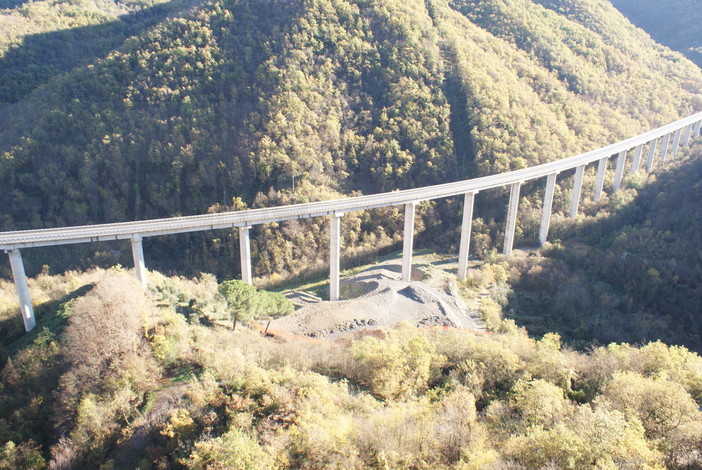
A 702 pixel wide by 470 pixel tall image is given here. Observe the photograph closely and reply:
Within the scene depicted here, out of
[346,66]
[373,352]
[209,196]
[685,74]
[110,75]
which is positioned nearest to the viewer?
[373,352]

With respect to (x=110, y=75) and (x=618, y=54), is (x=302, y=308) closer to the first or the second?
(x=110, y=75)

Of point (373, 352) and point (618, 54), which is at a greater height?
point (618, 54)

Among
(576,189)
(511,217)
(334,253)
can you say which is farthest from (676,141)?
(334,253)

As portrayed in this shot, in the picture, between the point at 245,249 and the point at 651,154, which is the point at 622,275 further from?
the point at 245,249

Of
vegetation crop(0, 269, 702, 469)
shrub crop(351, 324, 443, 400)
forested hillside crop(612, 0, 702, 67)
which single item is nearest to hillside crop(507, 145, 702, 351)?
vegetation crop(0, 269, 702, 469)

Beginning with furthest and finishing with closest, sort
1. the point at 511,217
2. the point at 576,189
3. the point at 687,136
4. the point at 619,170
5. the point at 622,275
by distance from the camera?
the point at 687,136 < the point at 619,170 < the point at 576,189 < the point at 511,217 < the point at 622,275

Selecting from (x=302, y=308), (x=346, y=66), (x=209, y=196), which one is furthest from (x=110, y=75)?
(x=302, y=308)

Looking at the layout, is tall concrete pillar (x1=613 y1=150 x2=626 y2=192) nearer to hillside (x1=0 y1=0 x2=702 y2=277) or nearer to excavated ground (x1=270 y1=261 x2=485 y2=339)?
hillside (x1=0 y1=0 x2=702 y2=277)
